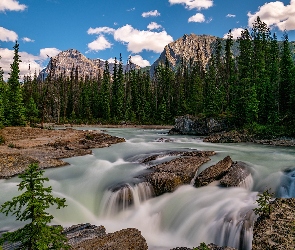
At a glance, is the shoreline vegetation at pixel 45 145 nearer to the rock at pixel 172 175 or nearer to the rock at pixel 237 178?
the rock at pixel 172 175

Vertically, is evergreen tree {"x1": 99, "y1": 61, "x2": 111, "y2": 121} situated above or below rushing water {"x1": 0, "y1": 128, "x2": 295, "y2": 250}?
above

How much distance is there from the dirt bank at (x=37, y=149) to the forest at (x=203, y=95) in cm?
902

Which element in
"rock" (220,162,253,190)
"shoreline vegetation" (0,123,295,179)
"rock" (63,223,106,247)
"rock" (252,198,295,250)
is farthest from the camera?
"shoreline vegetation" (0,123,295,179)

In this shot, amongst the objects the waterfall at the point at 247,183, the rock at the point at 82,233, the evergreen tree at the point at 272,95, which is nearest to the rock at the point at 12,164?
the rock at the point at 82,233

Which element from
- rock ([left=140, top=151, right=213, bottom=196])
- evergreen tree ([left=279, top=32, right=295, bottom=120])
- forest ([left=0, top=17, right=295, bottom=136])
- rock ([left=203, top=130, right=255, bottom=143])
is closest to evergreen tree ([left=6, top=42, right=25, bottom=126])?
forest ([left=0, top=17, right=295, bottom=136])

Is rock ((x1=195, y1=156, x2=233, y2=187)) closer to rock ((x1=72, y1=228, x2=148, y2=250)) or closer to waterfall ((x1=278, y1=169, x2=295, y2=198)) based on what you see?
waterfall ((x1=278, y1=169, x2=295, y2=198))

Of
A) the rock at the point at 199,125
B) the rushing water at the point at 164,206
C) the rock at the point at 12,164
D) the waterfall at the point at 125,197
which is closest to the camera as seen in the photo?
the rushing water at the point at 164,206

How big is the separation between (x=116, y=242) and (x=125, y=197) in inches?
206

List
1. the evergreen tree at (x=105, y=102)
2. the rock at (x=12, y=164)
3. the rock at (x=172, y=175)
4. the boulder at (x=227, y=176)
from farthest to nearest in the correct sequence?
the evergreen tree at (x=105, y=102) < the rock at (x=12, y=164) < the boulder at (x=227, y=176) < the rock at (x=172, y=175)

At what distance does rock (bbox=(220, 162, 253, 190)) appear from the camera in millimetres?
14337

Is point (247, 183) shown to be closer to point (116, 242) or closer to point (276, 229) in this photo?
point (276, 229)

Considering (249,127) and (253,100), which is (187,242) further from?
(253,100)

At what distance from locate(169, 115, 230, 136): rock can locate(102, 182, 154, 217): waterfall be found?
105ft

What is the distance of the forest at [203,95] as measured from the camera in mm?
41219
